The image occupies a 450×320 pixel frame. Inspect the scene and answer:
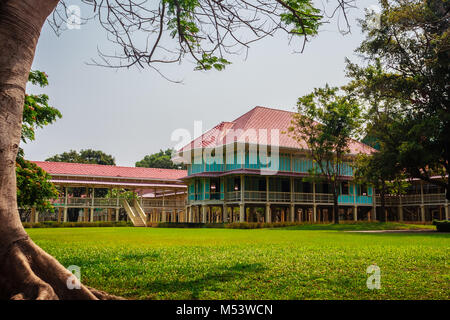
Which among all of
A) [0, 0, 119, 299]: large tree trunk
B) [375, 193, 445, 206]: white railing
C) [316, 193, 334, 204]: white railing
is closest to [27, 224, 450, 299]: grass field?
[0, 0, 119, 299]: large tree trunk

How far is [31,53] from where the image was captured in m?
4.18

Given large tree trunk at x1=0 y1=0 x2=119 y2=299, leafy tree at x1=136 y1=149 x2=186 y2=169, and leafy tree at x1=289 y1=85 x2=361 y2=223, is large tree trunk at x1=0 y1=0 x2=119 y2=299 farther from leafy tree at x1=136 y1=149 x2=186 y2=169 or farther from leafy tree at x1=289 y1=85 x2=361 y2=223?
leafy tree at x1=136 y1=149 x2=186 y2=169

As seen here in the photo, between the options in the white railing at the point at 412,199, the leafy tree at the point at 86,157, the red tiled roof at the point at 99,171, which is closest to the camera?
the red tiled roof at the point at 99,171

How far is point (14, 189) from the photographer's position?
3787 mm

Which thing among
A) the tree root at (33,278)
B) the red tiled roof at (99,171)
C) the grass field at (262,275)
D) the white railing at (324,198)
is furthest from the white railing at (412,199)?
the tree root at (33,278)

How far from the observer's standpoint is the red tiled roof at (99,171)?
34.0 metres

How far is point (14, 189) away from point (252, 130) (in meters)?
27.6

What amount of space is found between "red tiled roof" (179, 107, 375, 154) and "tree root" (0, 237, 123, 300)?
84.2 feet

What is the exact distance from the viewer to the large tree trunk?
354 centimetres

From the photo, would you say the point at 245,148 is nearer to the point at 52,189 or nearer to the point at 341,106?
the point at 341,106

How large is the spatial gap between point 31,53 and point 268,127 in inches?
1133

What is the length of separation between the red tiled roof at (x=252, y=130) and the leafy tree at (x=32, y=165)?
16834mm

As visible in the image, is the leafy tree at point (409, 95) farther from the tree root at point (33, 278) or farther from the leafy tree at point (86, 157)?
the leafy tree at point (86, 157)
